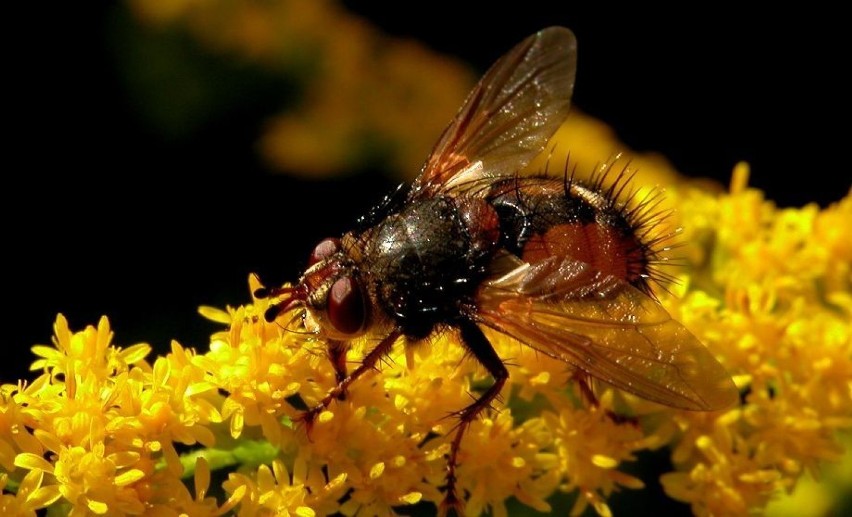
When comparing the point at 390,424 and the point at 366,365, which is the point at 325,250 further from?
the point at 390,424

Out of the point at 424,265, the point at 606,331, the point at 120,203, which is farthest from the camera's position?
the point at 120,203

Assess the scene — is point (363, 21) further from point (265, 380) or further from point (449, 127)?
point (265, 380)

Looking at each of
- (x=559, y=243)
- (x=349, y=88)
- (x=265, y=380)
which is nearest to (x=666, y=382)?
(x=559, y=243)

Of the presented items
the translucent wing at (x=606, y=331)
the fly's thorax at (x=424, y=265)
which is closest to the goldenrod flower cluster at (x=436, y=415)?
the fly's thorax at (x=424, y=265)

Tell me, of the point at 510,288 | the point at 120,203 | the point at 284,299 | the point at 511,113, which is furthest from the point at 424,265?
the point at 120,203

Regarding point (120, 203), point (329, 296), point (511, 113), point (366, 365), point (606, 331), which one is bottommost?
point (606, 331)

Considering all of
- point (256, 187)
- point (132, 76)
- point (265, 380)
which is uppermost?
point (132, 76)
